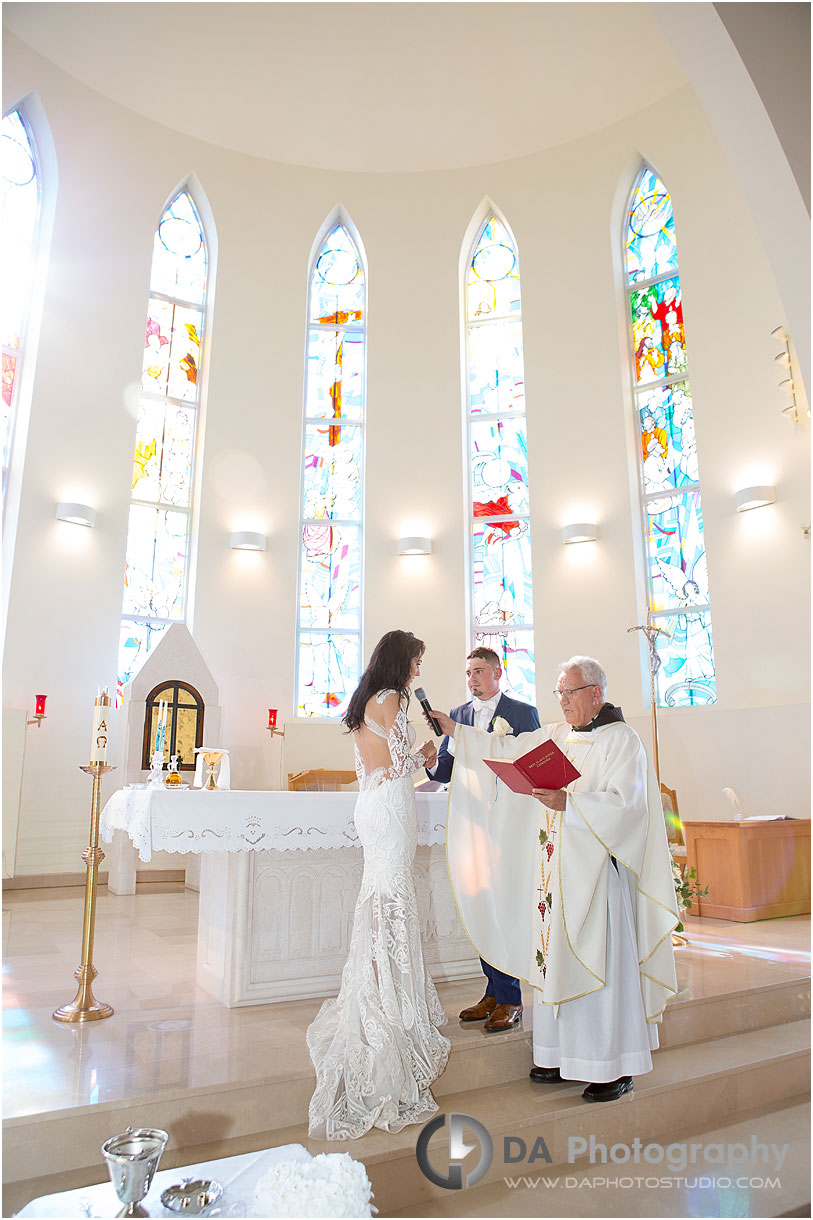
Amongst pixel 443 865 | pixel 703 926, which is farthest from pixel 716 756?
pixel 443 865

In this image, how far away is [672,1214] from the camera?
9.13 ft

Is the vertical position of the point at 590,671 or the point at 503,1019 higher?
the point at 590,671

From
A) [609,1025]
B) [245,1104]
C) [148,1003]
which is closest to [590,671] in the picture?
[609,1025]

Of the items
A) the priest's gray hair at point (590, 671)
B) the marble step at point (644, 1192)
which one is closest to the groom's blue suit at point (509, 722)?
the priest's gray hair at point (590, 671)

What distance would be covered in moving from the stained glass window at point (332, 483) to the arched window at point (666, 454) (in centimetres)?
344

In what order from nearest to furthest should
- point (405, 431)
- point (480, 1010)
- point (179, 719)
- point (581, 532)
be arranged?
point (480, 1010), point (179, 719), point (581, 532), point (405, 431)

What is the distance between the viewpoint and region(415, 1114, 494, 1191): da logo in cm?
294

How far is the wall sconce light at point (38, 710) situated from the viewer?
26.5ft

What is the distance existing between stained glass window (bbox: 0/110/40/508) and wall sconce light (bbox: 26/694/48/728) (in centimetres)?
238

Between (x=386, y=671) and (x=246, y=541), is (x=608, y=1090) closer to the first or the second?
(x=386, y=671)

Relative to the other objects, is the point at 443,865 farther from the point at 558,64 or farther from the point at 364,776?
the point at 558,64

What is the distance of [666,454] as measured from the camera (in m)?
9.82

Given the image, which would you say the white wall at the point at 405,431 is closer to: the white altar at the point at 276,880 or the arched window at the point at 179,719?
the arched window at the point at 179,719

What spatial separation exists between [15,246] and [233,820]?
8.09m
